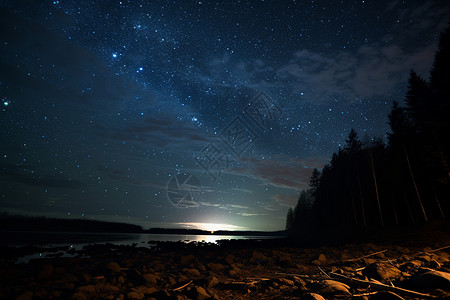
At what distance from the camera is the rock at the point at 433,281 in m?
3.39

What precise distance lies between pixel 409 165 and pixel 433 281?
24639 mm

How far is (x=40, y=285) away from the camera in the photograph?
665cm

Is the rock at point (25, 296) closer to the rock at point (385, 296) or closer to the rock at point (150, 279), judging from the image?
the rock at point (150, 279)

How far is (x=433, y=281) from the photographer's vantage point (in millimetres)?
3521

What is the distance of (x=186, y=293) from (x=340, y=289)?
3323 millimetres

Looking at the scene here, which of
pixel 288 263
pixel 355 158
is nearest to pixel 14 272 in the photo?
pixel 288 263

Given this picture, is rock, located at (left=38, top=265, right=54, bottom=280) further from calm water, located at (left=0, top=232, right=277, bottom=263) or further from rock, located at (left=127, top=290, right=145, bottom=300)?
calm water, located at (left=0, top=232, right=277, bottom=263)

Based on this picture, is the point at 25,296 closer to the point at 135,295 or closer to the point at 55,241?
the point at 135,295

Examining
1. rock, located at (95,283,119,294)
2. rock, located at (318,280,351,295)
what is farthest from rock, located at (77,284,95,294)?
rock, located at (318,280,351,295)

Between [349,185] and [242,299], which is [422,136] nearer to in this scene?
[349,185]

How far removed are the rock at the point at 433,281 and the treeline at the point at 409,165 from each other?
20.9 meters

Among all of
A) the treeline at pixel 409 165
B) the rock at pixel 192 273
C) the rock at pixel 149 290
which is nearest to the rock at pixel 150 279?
the rock at pixel 149 290

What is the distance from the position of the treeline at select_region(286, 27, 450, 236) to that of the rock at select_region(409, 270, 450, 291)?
20908mm

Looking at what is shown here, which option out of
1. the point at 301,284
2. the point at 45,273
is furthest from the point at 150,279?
the point at 45,273
